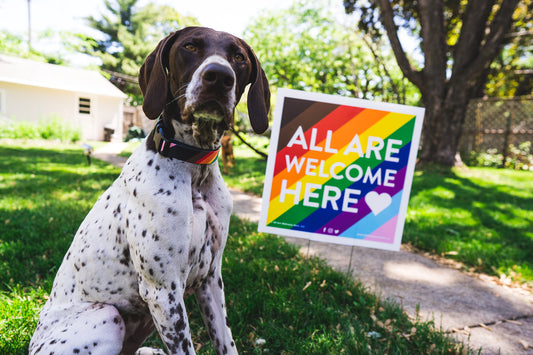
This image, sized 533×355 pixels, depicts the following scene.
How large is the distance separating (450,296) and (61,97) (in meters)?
22.3

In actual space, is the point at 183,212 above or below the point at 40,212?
above

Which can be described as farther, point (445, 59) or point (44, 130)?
point (44, 130)

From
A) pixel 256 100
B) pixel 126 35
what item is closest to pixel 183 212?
pixel 256 100

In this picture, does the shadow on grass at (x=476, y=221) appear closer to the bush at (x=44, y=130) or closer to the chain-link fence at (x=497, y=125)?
the chain-link fence at (x=497, y=125)

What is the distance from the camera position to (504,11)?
8.09 metres

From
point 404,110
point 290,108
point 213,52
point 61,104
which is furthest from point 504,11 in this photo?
point 61,104

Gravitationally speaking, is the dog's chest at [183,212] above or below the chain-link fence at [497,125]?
below

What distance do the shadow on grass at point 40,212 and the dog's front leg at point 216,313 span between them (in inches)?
64.8

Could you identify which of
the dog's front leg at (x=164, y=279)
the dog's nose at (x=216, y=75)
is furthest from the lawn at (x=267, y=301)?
the dog's nose at (x=216, y=75)

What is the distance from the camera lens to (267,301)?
255 centimetres

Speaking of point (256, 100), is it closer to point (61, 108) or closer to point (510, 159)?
point (510, 159)

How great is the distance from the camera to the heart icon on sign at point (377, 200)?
2.69 m

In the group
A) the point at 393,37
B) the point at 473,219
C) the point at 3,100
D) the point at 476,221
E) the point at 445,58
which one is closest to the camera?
the point at 476,221

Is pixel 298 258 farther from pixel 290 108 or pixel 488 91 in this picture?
pixel 488 91
